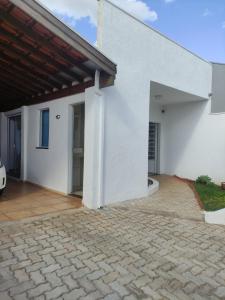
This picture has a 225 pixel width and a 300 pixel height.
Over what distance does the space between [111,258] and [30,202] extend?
3.60m

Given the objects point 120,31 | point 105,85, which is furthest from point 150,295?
point 120,31

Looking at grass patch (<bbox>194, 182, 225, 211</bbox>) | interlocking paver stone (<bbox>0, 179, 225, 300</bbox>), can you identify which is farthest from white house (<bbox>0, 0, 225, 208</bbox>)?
interlocking paver stone (<bbox>0, 179, 225, 300</bbox>)

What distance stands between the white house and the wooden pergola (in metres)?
0.02

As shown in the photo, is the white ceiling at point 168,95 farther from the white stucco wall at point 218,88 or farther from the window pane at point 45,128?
the window pane at point 45,128

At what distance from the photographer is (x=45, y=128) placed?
9000 mm

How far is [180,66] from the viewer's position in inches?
352

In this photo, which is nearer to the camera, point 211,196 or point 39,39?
point 39,39

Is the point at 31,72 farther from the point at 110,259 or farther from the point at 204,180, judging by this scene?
the point at 204,180

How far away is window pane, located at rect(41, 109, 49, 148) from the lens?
8.86 meters

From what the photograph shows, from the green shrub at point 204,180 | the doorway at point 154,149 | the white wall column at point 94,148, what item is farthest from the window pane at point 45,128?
the green shrub at point 204,180

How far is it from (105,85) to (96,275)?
13.7 ft

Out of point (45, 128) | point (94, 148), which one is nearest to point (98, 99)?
point (94, 148)

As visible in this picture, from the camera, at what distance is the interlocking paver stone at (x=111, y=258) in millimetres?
3107

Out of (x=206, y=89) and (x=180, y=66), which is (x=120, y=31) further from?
(x=206, y=89)
